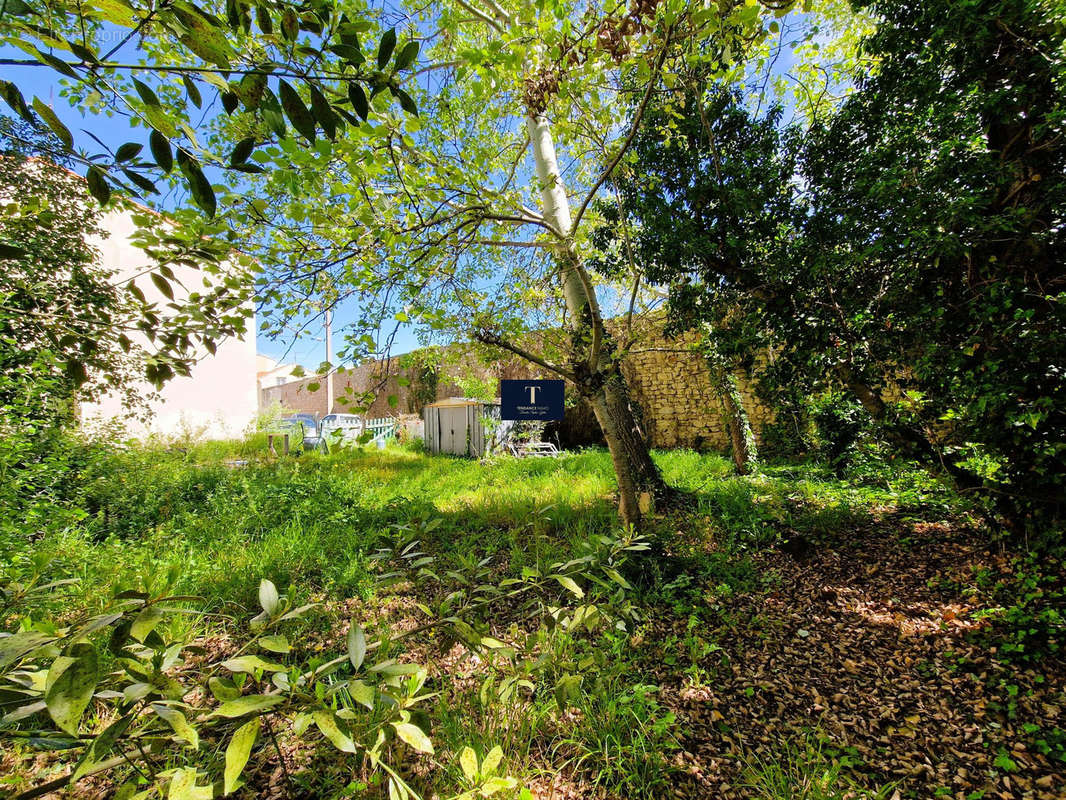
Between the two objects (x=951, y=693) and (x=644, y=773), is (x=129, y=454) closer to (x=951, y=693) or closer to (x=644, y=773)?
(x=644, y=773)

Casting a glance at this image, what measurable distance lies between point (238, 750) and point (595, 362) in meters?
2.25

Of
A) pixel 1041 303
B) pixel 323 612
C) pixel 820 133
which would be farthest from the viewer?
pixel 820 133

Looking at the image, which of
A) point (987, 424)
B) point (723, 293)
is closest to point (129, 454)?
point (723, 293)

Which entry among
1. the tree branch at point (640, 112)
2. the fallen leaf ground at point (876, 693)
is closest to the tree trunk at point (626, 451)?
the fallen leaf ground at point (876, 693)

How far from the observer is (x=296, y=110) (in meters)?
0.64

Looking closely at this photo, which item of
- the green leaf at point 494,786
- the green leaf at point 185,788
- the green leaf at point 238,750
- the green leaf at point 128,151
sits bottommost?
the green leaf at point 494,786

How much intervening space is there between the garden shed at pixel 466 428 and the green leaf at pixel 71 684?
6815 mm

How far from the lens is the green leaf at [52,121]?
0.60m

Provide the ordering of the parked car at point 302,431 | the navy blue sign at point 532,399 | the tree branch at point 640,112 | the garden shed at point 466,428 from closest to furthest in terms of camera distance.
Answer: the tree branch at point 640,112
the navy blue sign at point 532,399
the parked car at point 302,431
the garden shed at point 466,428

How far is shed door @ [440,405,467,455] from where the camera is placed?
778 cm

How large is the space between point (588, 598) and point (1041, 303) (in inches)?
108

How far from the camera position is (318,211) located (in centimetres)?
152

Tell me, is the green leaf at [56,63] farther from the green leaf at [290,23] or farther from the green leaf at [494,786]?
the green leaf at [494,786]

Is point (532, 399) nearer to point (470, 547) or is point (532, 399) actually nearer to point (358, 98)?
point (470, 547)
